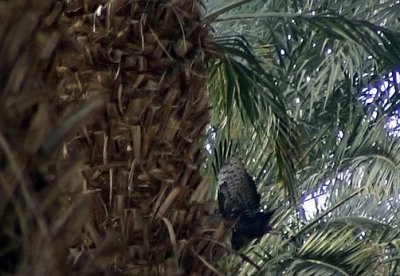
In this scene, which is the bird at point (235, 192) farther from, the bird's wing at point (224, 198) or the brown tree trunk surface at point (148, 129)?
the brown tree trunk surface at point (148, 129)

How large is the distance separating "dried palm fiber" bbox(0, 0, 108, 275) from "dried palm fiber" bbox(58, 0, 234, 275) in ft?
5.88

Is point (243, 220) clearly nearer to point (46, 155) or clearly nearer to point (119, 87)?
point (119, 87)

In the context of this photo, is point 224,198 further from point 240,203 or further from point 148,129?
point 148,129

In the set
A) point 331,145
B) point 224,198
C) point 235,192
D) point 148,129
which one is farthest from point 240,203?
point 148,129

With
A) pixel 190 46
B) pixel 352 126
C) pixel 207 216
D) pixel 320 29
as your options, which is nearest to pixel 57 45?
pixel 207 216

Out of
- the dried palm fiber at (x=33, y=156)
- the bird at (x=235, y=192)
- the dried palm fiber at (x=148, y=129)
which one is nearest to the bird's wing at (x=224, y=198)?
the bird at (x=235, y=192)

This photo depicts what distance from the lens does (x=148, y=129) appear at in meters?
3.30

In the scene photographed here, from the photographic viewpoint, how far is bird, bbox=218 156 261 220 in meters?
6.19

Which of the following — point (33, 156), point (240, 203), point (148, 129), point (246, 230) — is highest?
point (33, 156)

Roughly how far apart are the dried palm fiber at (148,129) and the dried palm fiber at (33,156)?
179 cm

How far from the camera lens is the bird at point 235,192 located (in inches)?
244

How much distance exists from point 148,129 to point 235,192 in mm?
3076

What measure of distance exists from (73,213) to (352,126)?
285 inches

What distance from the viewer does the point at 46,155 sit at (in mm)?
1117
